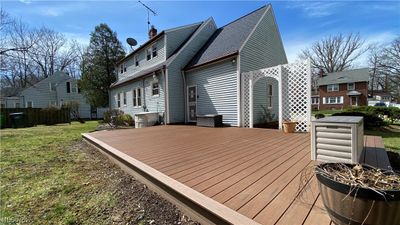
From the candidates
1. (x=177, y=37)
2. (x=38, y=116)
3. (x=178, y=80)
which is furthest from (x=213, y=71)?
(x=38, y=116)

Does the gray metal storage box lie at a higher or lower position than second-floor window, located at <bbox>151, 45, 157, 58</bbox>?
lower

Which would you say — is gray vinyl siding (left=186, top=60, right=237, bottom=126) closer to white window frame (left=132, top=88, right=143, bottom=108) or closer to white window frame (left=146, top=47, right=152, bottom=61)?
white window frame (left=132, top=88, right=143, bottom=108)

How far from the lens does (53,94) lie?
1125 inches

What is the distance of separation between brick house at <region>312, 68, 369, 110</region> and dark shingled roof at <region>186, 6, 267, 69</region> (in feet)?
106

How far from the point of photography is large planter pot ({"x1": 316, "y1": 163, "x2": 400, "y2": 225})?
138cm

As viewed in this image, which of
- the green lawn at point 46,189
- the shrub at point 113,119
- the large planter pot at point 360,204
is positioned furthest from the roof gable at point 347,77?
the large planter pot at point 360,204

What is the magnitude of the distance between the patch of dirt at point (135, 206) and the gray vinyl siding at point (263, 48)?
700 cm

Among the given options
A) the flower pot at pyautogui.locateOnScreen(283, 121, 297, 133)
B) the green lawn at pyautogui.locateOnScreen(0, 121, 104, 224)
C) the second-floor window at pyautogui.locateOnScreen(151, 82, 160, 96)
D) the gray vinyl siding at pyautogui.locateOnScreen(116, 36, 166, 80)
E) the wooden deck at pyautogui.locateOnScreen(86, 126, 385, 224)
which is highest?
the gray vinyl siding at pyautogui.locateOnScreen(116, 36, 166, 80)

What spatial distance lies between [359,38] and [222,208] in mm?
45752

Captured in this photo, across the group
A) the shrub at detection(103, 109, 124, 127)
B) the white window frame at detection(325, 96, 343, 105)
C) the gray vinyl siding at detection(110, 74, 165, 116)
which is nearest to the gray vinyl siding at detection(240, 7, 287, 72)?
the gray vinyl siding at detection(110, 74, 165, 116)

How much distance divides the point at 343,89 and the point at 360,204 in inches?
1672

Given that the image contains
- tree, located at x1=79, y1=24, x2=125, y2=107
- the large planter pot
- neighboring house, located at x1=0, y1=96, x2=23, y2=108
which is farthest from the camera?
neighboring house, located at x1=0, y1=96, x2=23, y2=108

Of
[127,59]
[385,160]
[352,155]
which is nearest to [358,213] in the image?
[352,155]

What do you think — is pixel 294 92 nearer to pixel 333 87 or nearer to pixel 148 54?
pixel 148 54
